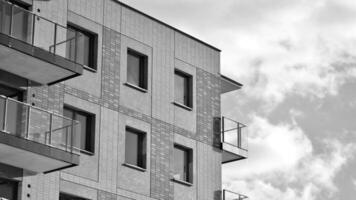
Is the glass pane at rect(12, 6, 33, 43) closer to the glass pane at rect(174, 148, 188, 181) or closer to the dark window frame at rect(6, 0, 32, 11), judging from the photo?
the dark window frame at rect(6, 0, 32, 11)

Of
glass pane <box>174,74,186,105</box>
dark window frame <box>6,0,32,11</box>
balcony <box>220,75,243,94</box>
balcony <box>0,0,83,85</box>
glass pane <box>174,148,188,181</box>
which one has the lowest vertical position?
glass pane <box>174,148,188,181</box>

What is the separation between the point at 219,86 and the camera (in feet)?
139

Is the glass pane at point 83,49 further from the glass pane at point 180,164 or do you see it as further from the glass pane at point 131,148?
the glass pane at point 180,164

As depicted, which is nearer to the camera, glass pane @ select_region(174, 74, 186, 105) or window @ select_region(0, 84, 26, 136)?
window @ select_region(0, 84, 26, 136)

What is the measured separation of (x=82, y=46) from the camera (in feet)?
121

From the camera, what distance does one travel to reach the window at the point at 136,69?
38625mm

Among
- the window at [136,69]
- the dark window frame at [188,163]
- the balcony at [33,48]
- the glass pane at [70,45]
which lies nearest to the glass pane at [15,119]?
the balcony at [33,48]

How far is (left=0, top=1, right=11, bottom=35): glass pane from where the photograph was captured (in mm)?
32312

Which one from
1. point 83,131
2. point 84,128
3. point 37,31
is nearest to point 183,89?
point 84,128

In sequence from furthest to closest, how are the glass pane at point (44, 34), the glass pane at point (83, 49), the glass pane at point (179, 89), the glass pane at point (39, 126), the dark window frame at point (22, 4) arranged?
the glass pane at point (179, 89) → the glass pane at point (83, 49) → the glass pane at point (44, 34) → the dark window frame at point (22, 4) → the glass pane at point (39, 126)

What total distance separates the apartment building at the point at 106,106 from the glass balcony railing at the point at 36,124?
32mm

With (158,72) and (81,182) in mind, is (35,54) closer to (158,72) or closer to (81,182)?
(81,182)

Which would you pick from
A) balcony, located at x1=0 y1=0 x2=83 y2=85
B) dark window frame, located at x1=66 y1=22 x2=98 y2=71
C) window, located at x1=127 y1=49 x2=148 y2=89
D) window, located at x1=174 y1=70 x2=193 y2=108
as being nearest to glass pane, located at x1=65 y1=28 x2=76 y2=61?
balcony, located at x1=0 y1=0 x2=83 y2=85

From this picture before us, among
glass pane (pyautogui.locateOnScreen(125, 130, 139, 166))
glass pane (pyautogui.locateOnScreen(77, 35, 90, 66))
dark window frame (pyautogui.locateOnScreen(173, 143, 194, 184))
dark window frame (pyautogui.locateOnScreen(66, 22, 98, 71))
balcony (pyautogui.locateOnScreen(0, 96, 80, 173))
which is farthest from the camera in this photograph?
dark window frame (pyautogui.locateOnScreen(173, 143, 194, 184))
